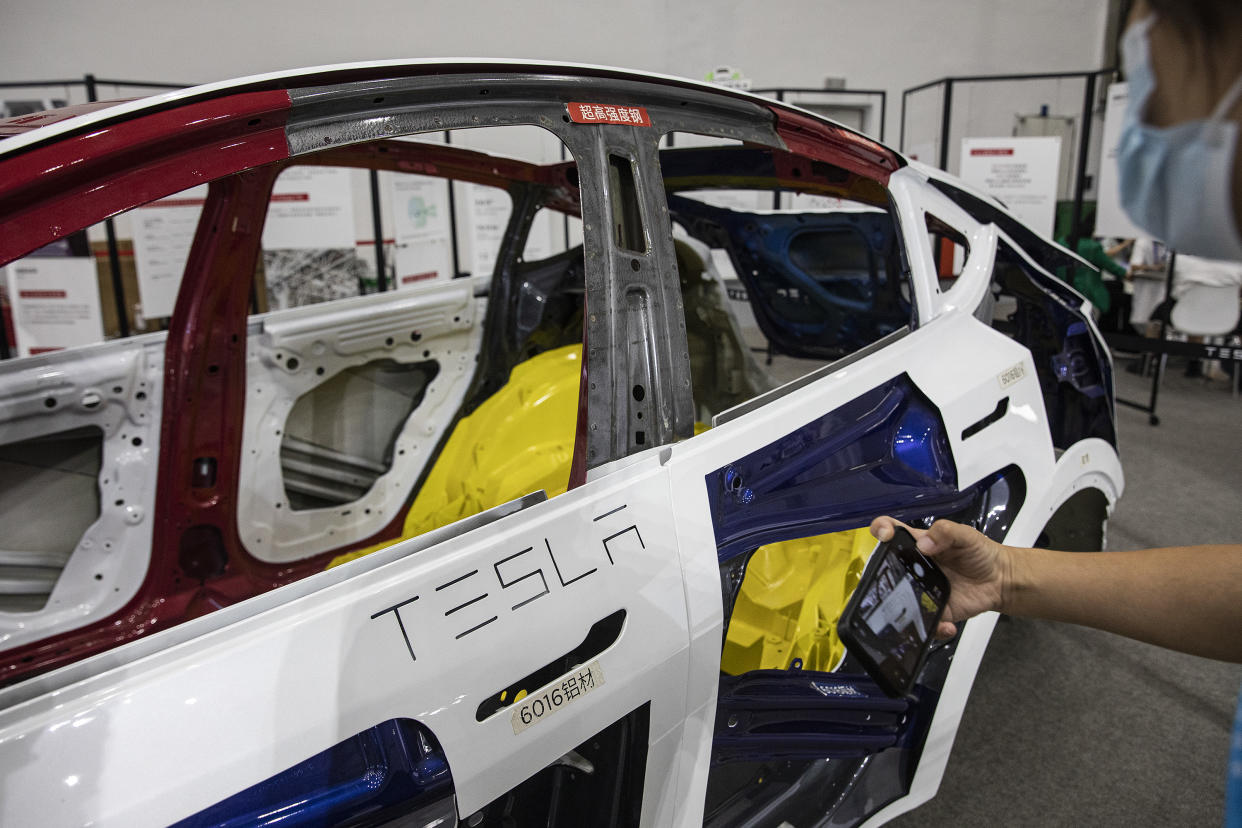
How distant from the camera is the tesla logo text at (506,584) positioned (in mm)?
987

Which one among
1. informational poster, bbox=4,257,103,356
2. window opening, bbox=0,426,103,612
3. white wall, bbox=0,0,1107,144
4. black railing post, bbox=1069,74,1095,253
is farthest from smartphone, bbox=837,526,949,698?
white wall, bbox=0,0,1107,144

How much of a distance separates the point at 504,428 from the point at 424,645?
4.75 feet

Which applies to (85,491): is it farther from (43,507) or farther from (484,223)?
(484,223)

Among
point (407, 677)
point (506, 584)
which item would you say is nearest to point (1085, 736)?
point (506, 584)

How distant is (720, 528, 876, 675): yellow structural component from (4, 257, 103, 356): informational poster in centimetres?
359

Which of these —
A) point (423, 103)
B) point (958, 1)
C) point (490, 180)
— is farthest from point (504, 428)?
point (958, 1)

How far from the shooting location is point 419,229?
4531mm

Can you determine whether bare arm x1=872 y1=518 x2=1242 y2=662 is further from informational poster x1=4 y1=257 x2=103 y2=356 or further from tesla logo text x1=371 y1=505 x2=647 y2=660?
informational poster x1=4 y1=257 x2=103 y2=356

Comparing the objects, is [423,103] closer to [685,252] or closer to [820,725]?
[820,725]

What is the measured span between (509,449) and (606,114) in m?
1.26

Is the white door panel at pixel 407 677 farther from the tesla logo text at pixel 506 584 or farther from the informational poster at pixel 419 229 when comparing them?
the informational poster at pixel 419 229

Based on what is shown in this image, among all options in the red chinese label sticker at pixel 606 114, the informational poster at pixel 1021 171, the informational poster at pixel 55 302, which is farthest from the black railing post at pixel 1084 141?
the informational poster at pixel 55 302

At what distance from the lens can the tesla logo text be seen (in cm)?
99

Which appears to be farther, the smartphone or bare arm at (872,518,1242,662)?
the smartphone
